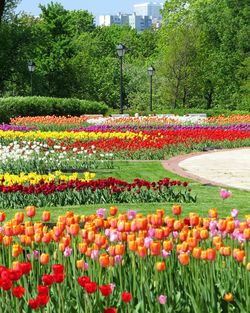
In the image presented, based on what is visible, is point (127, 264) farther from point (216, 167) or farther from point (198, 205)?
point (216, 167)

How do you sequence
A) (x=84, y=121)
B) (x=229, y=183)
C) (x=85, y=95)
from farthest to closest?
(x=85, y=95), (x=84, y=121), (x=229, y=183)

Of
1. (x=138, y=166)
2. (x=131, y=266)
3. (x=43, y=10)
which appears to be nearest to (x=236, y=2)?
(x=43, y=10)

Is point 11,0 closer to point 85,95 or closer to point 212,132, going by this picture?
point 85,95

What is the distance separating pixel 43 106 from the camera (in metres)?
41.0

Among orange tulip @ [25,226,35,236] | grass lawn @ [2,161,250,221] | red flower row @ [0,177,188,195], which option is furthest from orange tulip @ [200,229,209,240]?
red flower row @ [0,177,188,195]

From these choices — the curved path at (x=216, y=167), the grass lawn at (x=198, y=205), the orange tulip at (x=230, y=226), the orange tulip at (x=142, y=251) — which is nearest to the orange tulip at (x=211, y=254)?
the orange tulip at (x=142, y=251)

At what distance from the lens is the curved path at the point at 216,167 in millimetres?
14547

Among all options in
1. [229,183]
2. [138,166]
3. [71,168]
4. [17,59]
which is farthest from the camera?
[17,59]

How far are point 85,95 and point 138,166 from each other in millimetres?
50454

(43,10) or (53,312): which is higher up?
(43,10)

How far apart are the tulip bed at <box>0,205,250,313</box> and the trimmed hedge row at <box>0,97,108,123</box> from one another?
33290mm

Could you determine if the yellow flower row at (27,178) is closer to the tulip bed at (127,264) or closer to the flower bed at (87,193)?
the flower bed at (87,193)

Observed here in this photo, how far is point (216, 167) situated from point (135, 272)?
12.6 metres

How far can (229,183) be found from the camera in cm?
1416
